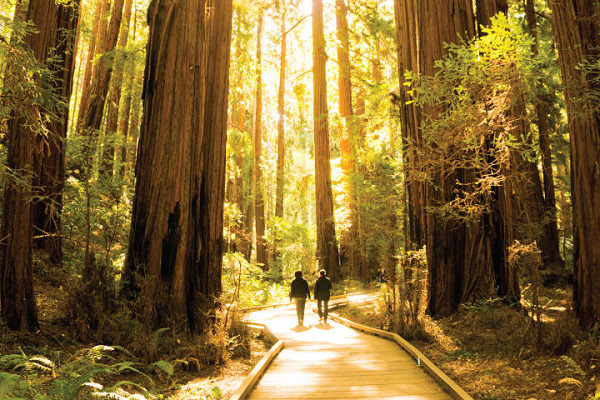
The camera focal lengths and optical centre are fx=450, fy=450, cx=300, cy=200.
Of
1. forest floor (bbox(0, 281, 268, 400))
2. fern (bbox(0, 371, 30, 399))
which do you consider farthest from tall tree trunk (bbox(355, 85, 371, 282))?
fern (bbox(0, 371, 30, 399))

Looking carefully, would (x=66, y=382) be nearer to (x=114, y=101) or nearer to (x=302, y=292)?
(x=302, y=292)

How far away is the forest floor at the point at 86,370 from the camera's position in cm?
441

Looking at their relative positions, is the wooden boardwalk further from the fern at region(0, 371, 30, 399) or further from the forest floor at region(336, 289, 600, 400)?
the fern at region(0, 371, 30, 399)

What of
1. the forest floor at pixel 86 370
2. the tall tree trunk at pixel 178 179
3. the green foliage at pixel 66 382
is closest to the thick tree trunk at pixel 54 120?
the tall tree trunk at pixel 178 179

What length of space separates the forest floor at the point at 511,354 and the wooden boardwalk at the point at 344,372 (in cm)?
56

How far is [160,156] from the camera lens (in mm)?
7668

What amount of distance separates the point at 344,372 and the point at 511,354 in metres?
2.38

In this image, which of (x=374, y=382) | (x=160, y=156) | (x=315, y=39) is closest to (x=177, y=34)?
(x=160, y=156)

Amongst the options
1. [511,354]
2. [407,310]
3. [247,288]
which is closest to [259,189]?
[247,288]

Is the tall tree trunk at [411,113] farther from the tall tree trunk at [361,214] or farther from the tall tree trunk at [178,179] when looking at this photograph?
the tall tree trunk at [178,179]

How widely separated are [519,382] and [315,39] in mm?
17341

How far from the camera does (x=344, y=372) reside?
609 centimetres

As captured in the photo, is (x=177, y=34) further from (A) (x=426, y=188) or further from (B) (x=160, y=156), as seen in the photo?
(A) (x=426, y=188)

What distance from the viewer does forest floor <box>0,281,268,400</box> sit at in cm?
441
